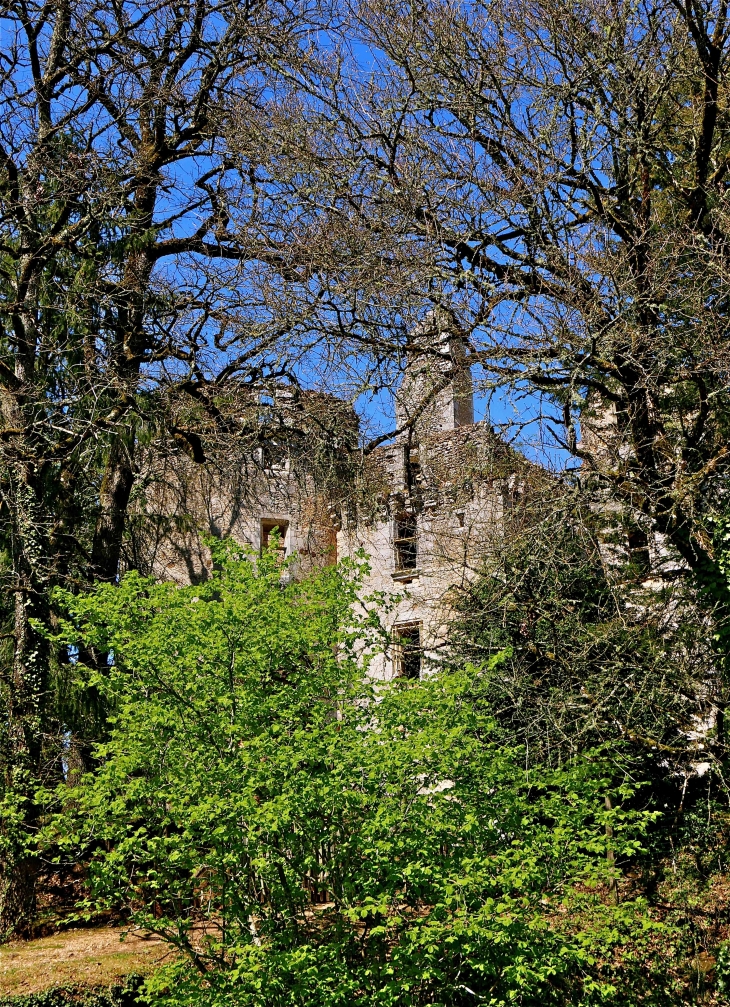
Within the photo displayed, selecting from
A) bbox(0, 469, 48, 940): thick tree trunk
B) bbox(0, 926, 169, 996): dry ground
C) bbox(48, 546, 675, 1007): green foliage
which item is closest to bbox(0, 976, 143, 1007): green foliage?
bbox(0, 926, 169, 996): dry ground

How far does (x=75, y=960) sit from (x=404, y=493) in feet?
22.3

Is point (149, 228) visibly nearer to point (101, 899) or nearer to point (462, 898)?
point (101, 899)

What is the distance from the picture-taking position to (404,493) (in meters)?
13.3

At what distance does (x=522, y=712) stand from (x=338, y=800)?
4.62 m

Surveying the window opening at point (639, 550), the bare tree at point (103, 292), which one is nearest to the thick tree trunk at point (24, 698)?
the bare tree at point (103, 292)

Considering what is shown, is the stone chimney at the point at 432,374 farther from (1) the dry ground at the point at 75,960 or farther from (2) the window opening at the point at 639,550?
(1) the dry ground at the point at 75,960

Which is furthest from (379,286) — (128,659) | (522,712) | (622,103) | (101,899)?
(101,899)

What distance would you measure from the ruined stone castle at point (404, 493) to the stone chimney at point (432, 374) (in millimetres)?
18

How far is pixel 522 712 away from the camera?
10750mm

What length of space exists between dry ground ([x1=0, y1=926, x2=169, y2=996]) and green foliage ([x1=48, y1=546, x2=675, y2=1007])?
6.26 feet

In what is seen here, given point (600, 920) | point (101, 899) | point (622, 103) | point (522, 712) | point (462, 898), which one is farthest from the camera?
point (522, 712)

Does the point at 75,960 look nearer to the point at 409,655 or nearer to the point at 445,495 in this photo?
the point at 409,655

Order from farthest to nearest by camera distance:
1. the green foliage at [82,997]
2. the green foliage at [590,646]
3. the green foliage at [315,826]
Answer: the green foliage at [590,646], the green foliage at [82,997], the green foliage at [315,826]

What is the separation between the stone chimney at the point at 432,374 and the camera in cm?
946
